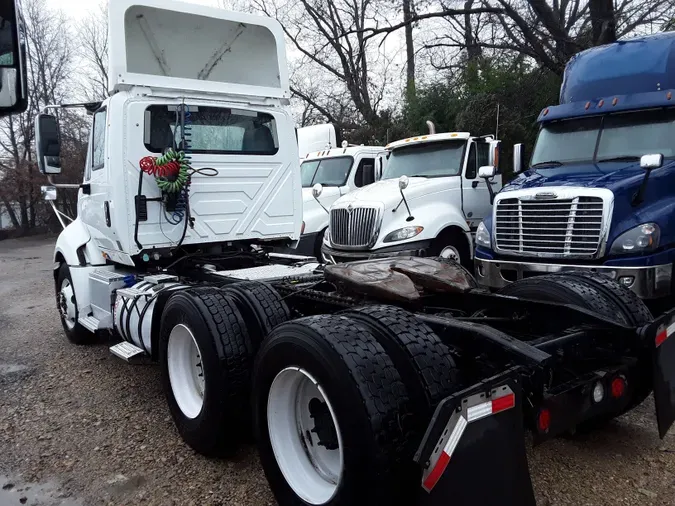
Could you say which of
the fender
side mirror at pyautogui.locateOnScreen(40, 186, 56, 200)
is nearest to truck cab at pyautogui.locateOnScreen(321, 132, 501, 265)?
the fender

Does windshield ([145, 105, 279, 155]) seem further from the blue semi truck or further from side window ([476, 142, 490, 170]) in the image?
side window ([476, 142, 490, 170])

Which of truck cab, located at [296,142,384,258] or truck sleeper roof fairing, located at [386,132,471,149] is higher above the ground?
truck sleeper roof fairing, located at [386,132,471,149]

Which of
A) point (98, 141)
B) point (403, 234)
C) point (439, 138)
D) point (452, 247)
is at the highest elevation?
point (439, 138)

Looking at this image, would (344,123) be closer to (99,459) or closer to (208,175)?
(208,175)

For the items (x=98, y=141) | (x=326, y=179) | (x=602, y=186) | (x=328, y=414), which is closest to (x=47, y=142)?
(x=98, y=141)

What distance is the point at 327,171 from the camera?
11.3 meters

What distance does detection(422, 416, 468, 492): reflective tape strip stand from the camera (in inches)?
81.0

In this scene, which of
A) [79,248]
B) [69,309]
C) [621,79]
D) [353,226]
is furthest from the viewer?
[353,226]

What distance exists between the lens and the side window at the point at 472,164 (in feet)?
29.4

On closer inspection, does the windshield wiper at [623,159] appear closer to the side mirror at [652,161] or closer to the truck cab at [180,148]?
the side mirror at [652,161]

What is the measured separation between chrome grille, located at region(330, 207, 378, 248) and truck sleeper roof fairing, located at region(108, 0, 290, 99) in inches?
103

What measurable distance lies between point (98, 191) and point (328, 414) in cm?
388

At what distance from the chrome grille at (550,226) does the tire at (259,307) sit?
11.2ft

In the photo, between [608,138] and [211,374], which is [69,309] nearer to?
[211,374]
